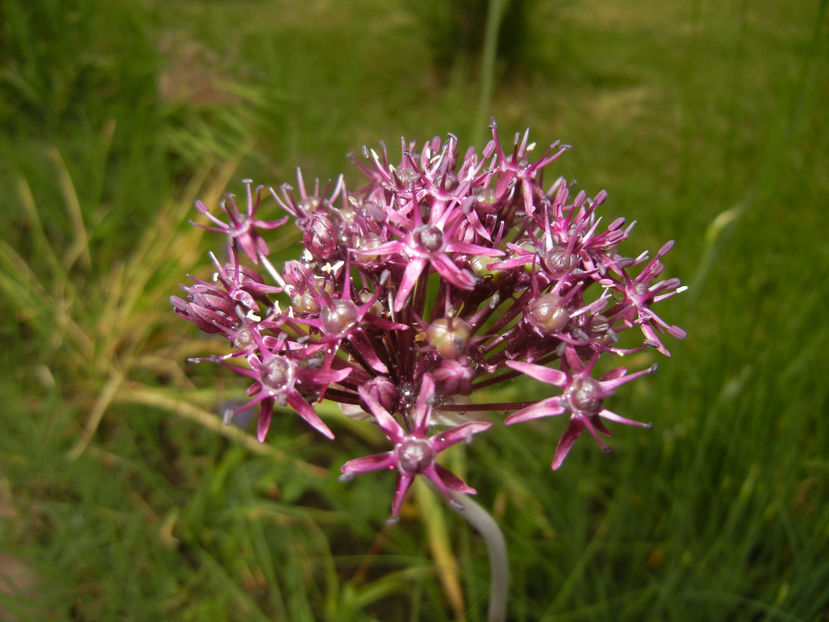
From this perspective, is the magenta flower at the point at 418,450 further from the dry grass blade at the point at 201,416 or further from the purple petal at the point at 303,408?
the dry grass blade at the point at 201,416

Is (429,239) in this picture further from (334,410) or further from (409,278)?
(334,410)

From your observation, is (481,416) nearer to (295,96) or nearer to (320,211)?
(320,211)

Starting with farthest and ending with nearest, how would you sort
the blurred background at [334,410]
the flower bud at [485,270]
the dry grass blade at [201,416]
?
the dry grass blade at [201,416] → the blurred background at [334,410] → the flower bud at [485,270]

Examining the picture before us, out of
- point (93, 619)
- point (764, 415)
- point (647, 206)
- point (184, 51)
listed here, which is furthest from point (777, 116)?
point (184, 51)

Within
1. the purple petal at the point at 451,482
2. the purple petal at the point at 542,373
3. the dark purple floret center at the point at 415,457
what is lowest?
the purple petal at the point at 451,482

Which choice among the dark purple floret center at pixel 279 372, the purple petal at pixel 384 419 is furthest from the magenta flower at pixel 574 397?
the dark purple floret center at pixel 279 372

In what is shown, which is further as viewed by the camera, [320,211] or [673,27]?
[673,27]
